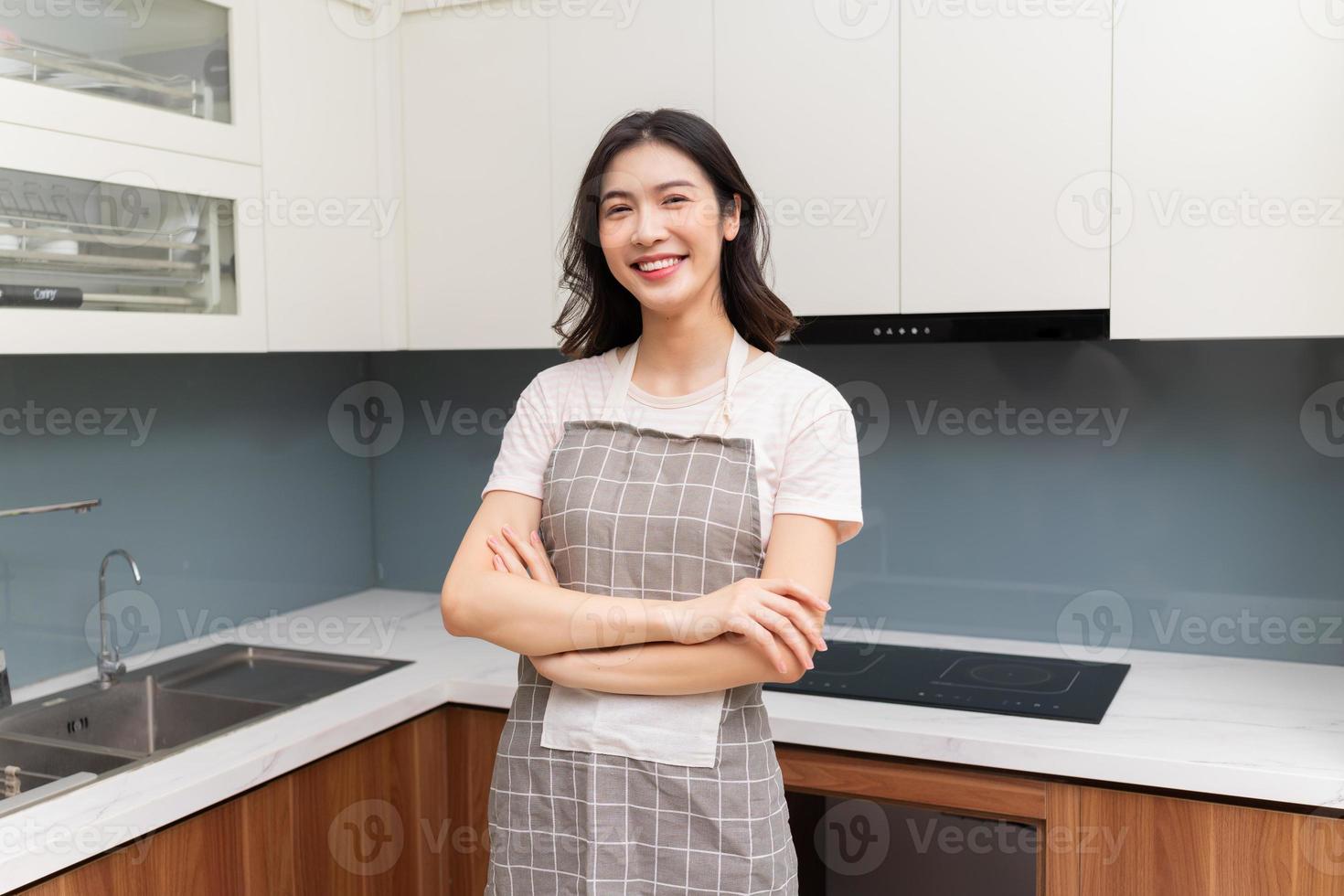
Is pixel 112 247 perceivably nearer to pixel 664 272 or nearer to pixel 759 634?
pixel 664 272

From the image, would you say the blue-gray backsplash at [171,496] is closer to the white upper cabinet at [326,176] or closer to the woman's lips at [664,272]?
the white upper cabinet at [326,176]

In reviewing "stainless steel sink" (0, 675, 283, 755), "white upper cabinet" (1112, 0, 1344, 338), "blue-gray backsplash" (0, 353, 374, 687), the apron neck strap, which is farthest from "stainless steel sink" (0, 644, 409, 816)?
"white upper cabinet" (1112, 0, 1344, 338)

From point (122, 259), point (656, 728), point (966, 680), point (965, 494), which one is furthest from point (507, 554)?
point (965, 494)

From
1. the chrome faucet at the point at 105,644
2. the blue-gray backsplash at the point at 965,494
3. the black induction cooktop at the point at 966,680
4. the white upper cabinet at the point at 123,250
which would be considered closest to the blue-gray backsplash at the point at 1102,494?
the blue-gray backsplash at the point at 965,494

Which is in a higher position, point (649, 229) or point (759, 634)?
point (649, 229)

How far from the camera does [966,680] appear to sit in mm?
1961

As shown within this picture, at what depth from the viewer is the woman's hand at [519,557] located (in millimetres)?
1312

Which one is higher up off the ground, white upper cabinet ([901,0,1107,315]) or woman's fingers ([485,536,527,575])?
white upper cabinet ([901,0,1107,315])

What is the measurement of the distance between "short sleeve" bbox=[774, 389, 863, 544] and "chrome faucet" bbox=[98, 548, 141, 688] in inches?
49.2

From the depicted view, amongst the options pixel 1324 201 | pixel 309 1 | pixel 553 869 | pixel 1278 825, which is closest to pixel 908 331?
pixel 1324 201

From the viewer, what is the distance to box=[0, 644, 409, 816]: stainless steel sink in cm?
177

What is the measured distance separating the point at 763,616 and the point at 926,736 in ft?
2.11

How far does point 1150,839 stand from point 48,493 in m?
1.82

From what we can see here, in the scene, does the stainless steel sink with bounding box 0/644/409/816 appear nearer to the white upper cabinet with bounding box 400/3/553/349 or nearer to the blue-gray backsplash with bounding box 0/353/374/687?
the blue-gray backsplash with bounding box 0/353/374/687
